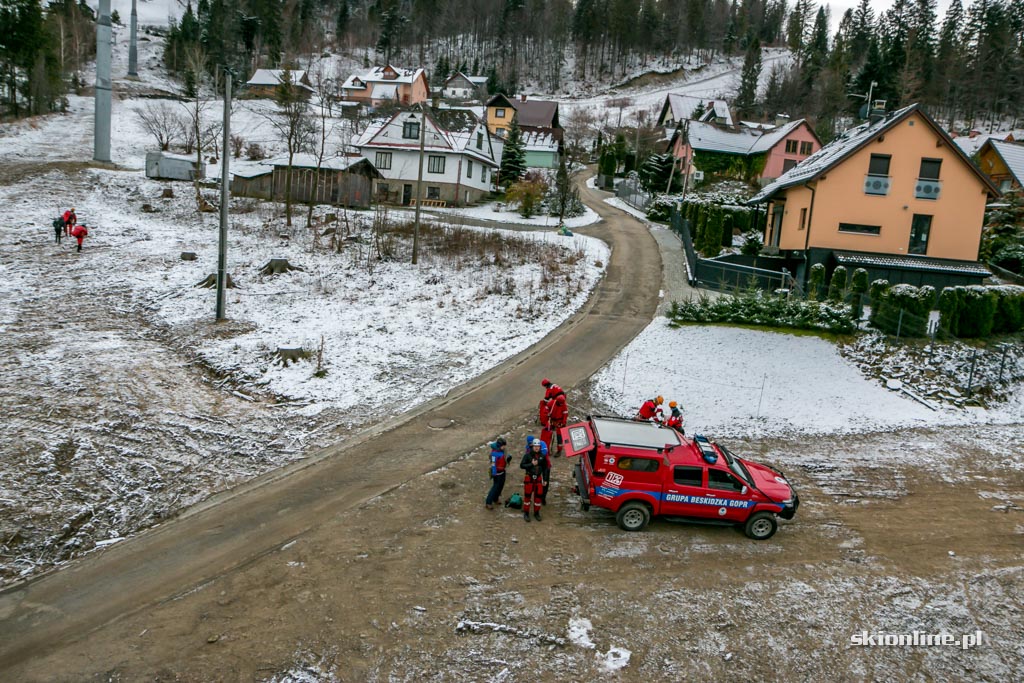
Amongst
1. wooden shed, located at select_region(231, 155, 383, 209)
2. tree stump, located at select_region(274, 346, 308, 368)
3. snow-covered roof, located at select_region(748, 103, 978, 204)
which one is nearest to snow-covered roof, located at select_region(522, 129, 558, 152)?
wooden shed, located at select_region(231, 155, 383, 209)

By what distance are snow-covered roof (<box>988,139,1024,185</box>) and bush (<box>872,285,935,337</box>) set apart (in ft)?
105

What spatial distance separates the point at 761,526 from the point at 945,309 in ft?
48.7

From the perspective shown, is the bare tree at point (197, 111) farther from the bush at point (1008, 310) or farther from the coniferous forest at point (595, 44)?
the bush at point (1008, 310)

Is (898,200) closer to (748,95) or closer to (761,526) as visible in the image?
(761,526)

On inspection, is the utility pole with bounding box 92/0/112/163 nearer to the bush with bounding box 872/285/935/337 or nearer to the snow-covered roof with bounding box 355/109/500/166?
the snow-covered roof with bounding box 355/109/500/166

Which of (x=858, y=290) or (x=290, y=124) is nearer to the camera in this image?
(x=858, y=290)

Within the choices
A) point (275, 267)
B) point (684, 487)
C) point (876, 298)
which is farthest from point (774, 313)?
point (275, 267)

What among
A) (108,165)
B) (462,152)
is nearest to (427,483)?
(462,152)

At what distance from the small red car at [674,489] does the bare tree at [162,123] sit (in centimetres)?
5377

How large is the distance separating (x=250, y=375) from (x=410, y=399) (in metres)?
5.00

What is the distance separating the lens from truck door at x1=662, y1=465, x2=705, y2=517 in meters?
12.4

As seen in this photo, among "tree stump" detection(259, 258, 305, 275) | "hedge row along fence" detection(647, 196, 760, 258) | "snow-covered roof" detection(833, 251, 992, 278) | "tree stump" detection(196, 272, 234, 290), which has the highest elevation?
"hedge row along fence" detection(647, 196, 760, 258)

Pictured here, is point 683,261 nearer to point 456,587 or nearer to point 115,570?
point 456,587

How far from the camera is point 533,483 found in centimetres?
1258
